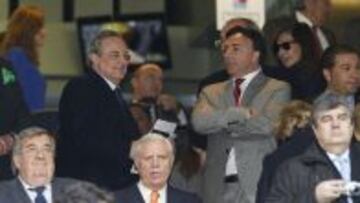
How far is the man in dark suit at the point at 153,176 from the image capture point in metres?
8.63

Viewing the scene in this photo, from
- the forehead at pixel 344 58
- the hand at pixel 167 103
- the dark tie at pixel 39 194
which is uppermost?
the forehead at pixel 344 58

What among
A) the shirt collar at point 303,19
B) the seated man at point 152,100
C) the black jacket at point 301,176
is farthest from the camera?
Answer: the shirt collar at point 303,19

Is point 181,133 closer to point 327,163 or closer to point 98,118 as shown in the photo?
point 98,118

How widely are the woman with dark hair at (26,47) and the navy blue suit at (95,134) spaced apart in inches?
50.2

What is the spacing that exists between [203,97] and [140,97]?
1.93 m

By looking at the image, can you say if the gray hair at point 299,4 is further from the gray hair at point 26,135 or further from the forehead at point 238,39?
the gray hair at point 26,135

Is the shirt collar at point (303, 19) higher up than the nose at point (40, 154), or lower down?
higher up

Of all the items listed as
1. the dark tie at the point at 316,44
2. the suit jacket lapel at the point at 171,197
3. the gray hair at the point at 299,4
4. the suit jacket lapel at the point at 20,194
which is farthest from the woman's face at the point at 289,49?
the suit jacket lapel at the point at 20,194

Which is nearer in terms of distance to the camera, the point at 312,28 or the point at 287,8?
the point at 312,28

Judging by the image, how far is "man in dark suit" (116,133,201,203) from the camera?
8.63m

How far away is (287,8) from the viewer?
13.7 m

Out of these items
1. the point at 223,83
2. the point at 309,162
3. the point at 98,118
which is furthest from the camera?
the point at 223,83

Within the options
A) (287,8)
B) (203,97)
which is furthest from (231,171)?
(287,8)

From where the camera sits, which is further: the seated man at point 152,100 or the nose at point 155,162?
the seated man at point 152,100
